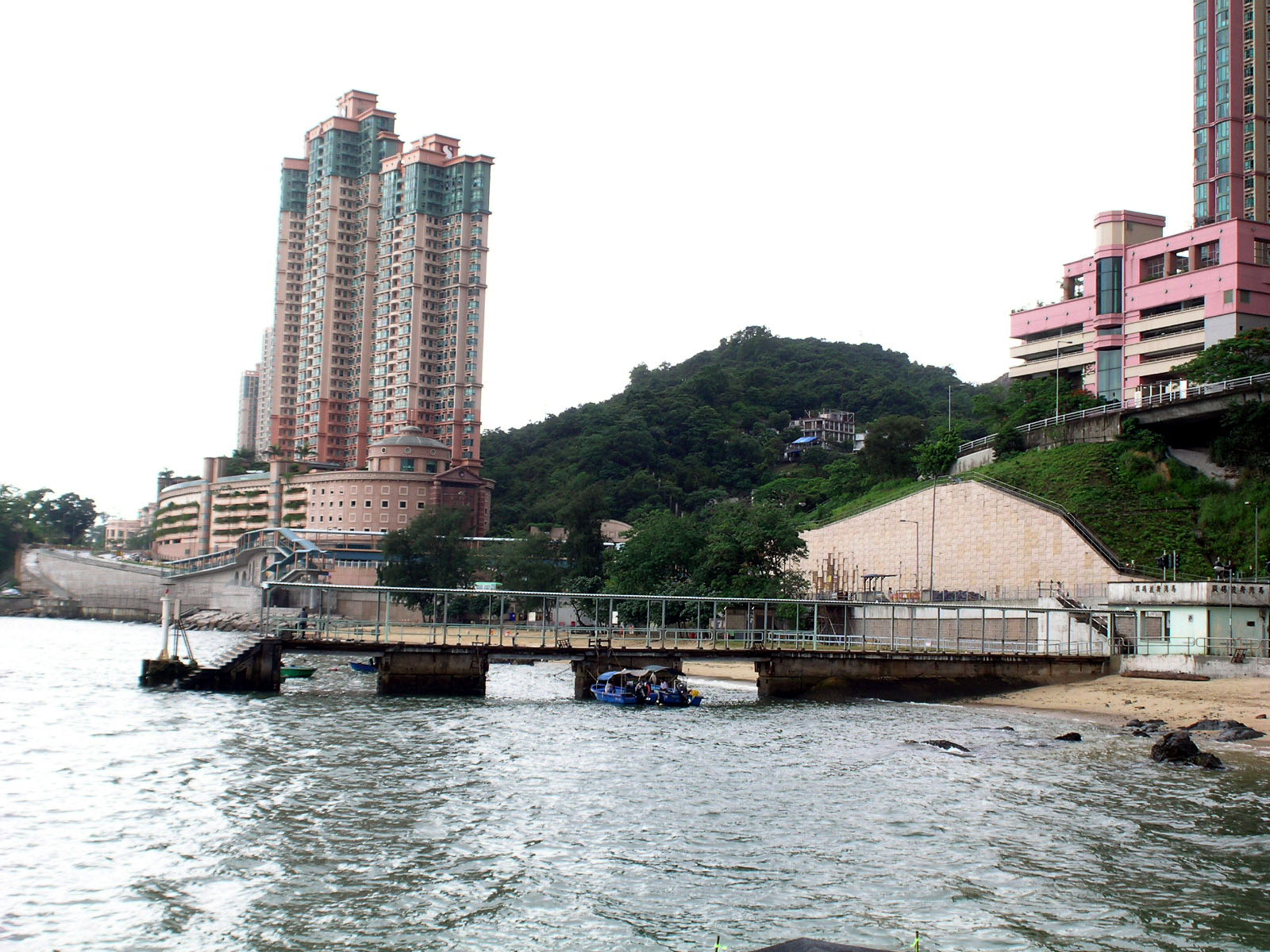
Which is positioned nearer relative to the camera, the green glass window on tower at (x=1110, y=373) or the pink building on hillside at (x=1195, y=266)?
the pink building on hillside at (x=1195, y=266)

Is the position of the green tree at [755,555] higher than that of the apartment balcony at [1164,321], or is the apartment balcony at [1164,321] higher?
the apartment balcony at [1164,321]

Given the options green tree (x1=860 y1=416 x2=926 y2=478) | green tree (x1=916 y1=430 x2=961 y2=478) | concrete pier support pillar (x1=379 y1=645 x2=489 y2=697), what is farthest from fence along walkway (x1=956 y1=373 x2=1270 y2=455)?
concrete pier support pillar (x1=379 y1=645 x2=489 y2=697)

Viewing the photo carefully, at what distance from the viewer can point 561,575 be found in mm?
119438

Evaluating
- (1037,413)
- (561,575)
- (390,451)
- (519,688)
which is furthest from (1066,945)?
(390,451)

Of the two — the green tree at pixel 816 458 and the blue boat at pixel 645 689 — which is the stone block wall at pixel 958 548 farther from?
the green tree at pixel 816 458

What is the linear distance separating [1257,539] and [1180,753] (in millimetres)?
42092

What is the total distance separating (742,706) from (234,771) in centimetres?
2762

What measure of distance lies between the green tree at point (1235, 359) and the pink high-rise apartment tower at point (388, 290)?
111 metres

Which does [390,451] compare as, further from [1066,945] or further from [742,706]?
[1066,945]

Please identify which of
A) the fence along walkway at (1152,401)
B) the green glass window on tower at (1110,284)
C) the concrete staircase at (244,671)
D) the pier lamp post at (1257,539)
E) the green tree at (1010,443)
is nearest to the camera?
the concrete staircase at (244,671)

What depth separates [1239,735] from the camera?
40.5 meters

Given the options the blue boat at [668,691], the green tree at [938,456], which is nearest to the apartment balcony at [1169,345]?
the green tree at [938,456]

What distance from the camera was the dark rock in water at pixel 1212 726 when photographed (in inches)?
1639

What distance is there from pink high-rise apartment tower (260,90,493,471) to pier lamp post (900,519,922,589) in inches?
3622
